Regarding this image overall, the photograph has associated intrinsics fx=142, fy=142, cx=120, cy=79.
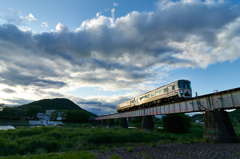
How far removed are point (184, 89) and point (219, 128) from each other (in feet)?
28.1

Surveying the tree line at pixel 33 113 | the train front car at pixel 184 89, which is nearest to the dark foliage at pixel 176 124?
the train front car at pixel 184 89

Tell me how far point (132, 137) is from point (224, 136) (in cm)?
1250

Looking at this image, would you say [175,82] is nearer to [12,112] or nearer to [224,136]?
[224,136]

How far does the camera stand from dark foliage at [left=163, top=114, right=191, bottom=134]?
32969mm

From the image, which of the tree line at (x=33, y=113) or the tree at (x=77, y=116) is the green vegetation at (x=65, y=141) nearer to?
the tree at (x=77, y=116)

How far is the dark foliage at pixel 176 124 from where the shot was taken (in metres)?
33.0

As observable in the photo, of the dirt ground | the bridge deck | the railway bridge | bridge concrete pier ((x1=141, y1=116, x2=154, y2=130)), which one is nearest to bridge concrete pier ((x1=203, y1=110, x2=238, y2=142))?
the railway bridge

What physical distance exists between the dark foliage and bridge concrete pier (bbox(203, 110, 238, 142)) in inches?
597

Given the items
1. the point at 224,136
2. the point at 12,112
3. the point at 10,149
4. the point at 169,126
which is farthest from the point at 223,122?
the point at 12,112

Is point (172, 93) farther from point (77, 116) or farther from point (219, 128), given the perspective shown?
point (77, 116)

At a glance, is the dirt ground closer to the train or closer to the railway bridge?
the railway bridge

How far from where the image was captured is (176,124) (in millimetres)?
33094

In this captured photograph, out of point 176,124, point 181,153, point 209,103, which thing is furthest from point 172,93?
point 181,153

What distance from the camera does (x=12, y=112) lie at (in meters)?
109
